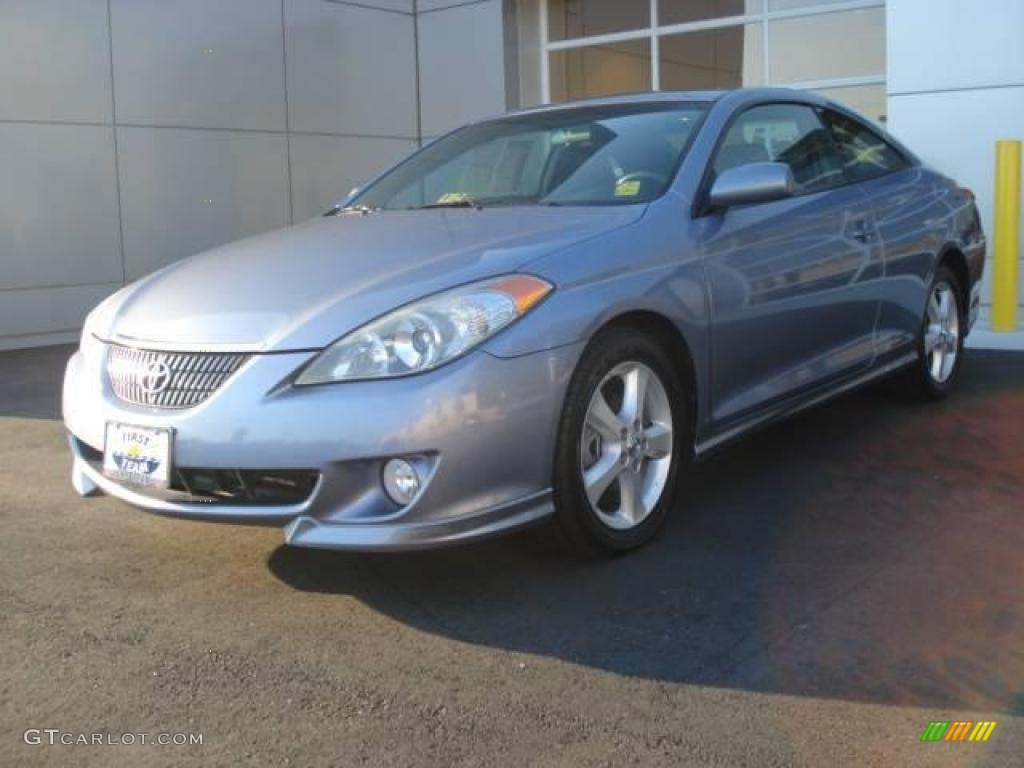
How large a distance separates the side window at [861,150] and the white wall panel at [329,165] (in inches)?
276

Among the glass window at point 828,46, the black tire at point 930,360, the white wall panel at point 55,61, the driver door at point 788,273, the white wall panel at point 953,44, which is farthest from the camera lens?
the glass window at point 828,46

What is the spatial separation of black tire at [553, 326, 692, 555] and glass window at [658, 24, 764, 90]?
745cm

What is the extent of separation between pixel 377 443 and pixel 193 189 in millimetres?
8740

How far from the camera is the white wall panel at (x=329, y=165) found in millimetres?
12039

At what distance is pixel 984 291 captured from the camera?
28.7ft

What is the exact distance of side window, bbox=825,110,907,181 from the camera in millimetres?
5238

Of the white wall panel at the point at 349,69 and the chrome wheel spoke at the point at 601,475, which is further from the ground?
the white wall panel at the point at 349,69

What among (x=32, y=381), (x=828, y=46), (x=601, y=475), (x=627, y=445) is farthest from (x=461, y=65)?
(x=601, y=475)

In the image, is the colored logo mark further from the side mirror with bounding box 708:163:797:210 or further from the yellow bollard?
the yellow bollard

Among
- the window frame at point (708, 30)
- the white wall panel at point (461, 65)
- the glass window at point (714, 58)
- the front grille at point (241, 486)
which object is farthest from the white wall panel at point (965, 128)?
the front grille at point (241, 486)

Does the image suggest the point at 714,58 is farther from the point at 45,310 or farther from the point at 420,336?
the point at 420,336

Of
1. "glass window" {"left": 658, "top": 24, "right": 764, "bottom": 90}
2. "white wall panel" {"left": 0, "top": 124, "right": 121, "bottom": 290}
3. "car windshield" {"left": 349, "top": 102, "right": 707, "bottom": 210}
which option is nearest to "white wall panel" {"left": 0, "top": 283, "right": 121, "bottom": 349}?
"white wall panel" {"left": 0, "top": 124, "right": 121, "bottom": 290}

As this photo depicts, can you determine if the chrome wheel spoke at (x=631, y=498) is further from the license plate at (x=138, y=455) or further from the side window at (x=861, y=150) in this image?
the side window at (x=861, y=150)

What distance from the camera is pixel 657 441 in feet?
12.7
